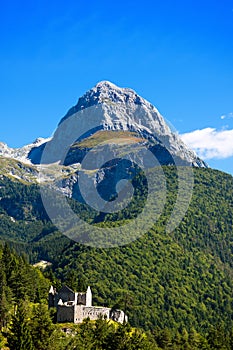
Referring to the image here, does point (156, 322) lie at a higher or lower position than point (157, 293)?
lower

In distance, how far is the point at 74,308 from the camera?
332 ft

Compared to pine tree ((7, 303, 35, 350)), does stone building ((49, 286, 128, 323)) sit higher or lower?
higher

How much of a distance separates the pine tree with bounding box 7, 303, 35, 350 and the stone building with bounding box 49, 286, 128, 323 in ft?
61.7

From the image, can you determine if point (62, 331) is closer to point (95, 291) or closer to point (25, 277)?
point (25, 277)

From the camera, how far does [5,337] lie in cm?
8612

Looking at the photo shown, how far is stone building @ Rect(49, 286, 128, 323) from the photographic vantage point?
333 feet

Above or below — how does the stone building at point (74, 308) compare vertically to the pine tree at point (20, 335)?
above

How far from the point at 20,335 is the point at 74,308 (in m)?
23.3

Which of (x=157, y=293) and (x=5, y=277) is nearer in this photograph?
(x=5, y=277)

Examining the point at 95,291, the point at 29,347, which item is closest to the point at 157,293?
the point at 95,291

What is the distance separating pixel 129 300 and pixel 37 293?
103ft

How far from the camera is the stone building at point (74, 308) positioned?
101 m

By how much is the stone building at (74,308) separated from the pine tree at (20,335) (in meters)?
18.8

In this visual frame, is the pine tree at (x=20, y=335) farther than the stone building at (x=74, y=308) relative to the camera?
No
